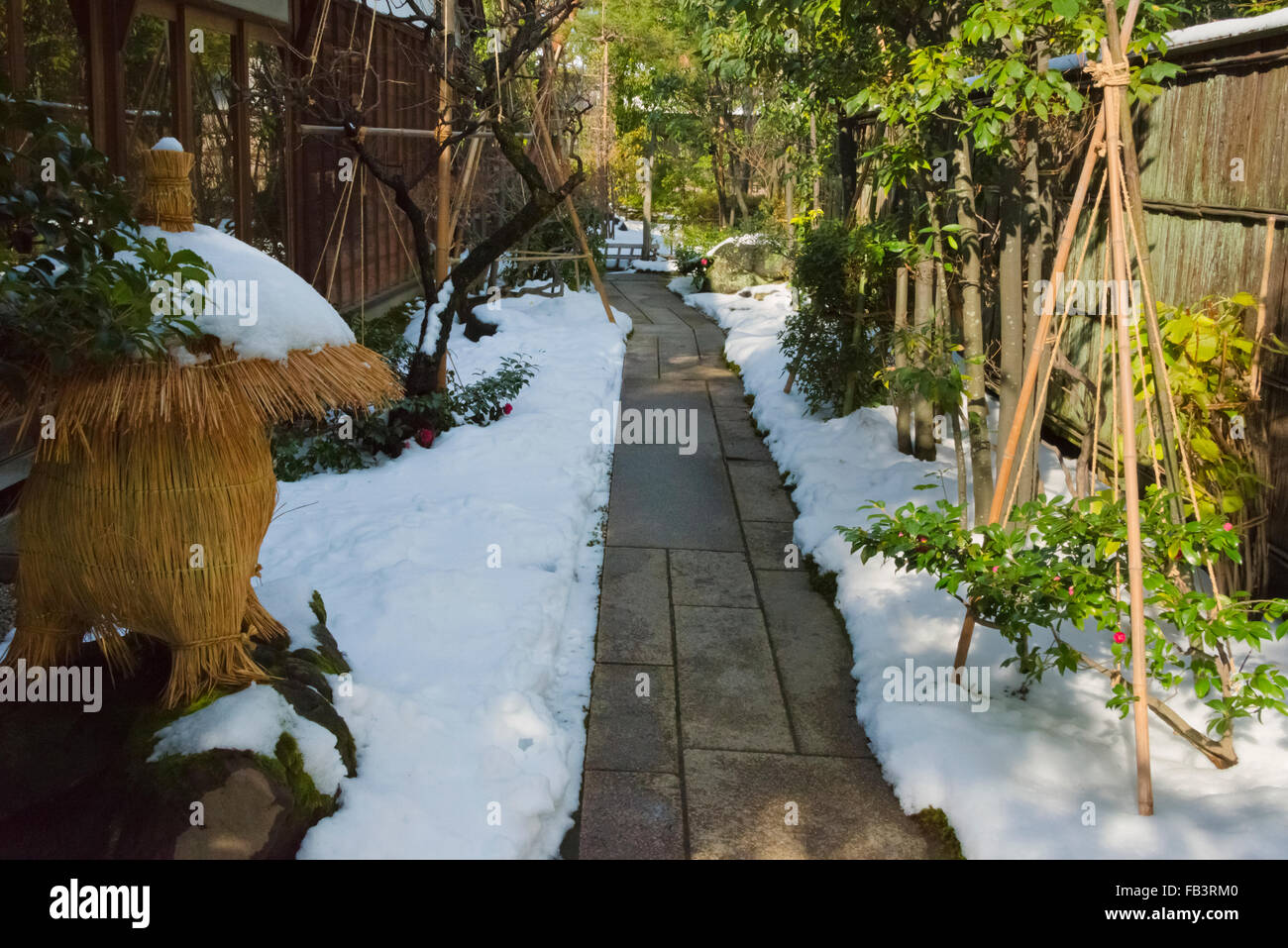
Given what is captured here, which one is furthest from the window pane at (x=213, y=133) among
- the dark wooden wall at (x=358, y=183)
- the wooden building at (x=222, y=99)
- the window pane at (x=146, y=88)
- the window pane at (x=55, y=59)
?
the window pane at (x=55, y=59)

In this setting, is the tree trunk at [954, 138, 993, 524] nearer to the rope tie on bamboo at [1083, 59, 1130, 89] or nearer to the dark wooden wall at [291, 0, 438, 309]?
the rope tie on bamboo at [1083, 59, 1130, 89]

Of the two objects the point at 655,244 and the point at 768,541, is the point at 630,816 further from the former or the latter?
the point at 655,244

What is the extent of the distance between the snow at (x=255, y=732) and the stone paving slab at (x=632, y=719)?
112 cm

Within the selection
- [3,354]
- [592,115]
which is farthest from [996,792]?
[592,115]

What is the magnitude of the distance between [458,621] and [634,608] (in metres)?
1.03

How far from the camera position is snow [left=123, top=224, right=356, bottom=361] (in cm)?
309

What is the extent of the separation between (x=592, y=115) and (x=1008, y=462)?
18.4 meters

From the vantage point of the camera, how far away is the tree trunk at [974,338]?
5.59 metres

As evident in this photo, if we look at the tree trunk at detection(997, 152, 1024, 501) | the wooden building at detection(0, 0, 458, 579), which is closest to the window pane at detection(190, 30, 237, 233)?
the wooden building at detection(0, 0, 458, 579)

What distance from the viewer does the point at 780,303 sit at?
15117 millimetres

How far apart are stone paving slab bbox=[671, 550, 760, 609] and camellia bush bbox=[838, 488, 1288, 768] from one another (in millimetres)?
1619

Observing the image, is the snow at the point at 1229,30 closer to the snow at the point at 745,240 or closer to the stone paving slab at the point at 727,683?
the stone paving slab at the point at 727,683

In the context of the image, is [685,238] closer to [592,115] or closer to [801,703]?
[592,115]
